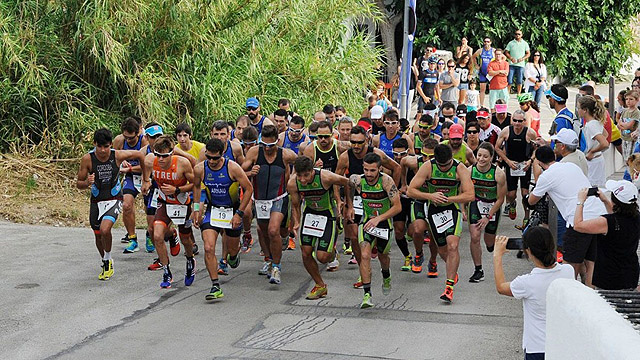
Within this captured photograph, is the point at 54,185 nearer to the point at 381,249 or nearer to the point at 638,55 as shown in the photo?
the point at 381,249

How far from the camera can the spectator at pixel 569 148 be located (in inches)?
384

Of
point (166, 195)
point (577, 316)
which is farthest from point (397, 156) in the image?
point (577, 316)

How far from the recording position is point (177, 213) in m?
10.4

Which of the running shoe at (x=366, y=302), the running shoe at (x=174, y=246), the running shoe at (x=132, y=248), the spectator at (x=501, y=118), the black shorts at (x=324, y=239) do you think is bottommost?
the running shoe at (x=366, y=302)

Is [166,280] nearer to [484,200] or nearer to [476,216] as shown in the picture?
[476,216]

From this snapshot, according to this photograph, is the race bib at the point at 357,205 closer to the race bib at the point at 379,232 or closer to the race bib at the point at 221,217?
the race bib at the point at 379,232

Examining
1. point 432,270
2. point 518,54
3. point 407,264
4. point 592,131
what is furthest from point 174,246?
point 518,54

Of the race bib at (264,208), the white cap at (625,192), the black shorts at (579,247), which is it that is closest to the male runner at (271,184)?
the race bib at (264,208)

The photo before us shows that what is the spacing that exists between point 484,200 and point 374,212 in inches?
62.8

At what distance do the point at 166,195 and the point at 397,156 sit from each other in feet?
9.37

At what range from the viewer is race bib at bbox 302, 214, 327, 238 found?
997 cm

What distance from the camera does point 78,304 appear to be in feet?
32.5

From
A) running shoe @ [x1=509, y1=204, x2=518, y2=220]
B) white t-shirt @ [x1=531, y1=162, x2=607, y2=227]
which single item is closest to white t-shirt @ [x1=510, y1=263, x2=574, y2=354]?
white t-shirt @ [x1=531, y1=162, x2=607, y2=227]

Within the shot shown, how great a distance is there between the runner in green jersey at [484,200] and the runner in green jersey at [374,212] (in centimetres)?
125
